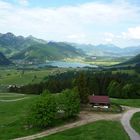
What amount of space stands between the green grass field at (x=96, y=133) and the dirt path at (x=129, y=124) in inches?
55.7

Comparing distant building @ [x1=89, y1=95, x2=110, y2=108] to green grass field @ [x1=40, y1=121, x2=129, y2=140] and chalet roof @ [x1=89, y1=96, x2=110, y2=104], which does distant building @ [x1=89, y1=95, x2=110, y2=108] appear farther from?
green grass field @ [x1=40, y1=121, x2=129, y2=140]

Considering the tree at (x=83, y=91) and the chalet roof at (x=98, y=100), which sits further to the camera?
the chalet roof at (x=98, y=100)

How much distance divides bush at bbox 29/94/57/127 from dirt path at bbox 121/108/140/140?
20.2 metres

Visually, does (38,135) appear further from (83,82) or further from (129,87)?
(129,87)

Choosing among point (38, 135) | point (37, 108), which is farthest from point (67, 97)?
point (38, 135)

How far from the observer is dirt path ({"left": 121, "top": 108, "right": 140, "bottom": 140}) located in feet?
254

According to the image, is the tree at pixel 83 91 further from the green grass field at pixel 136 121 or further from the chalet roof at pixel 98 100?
the green grass field at pixel 136 121

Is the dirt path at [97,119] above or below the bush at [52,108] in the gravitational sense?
below

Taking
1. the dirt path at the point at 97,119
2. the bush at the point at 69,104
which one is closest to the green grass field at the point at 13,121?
the dirt path at the point at 97,119

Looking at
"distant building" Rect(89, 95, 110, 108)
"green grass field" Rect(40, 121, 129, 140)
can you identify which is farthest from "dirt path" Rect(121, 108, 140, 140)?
"distant building" Rect(89, 95, 110, 108)

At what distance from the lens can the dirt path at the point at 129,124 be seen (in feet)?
254

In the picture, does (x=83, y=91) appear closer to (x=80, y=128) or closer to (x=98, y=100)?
(x=98, y=100)

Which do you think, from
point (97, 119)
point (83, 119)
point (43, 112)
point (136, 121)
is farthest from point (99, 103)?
point (43, 112)

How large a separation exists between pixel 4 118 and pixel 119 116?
123 feet
